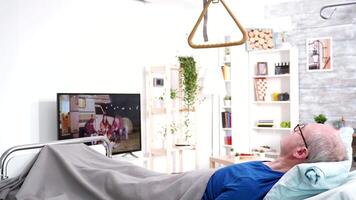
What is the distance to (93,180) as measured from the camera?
2.21 m

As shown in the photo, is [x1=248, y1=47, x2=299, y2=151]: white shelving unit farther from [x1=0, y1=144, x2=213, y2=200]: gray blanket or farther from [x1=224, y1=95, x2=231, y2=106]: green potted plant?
[x1=0, y1=144, x2=213, y2=200]: gray blanket

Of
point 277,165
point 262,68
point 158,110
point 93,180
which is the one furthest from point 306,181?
point 262,68

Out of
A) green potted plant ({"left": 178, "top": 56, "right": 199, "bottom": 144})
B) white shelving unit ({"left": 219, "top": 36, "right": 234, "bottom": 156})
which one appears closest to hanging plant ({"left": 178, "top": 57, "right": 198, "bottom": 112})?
green potted plant ({"left": 178, "top": 56, "right": 199, "bottom": 144})

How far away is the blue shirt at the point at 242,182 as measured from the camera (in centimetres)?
173

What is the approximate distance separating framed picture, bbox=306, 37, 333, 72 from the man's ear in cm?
385

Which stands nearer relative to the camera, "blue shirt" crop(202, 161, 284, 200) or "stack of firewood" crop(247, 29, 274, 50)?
"blue shirt" crop(202, 161, 284, 200)

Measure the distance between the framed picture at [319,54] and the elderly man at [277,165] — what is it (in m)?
3.79

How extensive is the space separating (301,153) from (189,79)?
3.29 metres

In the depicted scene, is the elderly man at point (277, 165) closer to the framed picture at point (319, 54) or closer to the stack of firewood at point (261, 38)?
the framed picture at point (319, 54)

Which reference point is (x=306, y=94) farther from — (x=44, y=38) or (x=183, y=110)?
(x=44, y=38)

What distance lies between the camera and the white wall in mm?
3557

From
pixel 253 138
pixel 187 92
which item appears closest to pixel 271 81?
pixel 253 138

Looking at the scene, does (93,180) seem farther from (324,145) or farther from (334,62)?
(334,62)

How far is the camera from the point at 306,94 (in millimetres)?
5551
